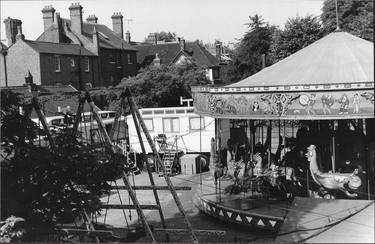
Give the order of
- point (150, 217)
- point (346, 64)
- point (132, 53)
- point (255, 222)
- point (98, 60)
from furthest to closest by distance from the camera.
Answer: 1. point (132, 53)
2. point (98, 60)
3. point (150, 217)
4. point (346, 64)
5. point (255, 222)

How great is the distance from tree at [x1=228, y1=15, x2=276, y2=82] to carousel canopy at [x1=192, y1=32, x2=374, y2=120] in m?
28.6

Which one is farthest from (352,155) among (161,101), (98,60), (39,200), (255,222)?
(98,60)

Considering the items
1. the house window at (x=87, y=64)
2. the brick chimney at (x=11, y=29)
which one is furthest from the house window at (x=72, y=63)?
the brick chimney at (x=11, y=29)

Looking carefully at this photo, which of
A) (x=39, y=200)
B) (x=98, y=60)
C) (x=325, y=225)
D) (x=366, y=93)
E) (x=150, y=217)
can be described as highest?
(x=98, y=60)

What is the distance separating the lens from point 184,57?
55.7 meters

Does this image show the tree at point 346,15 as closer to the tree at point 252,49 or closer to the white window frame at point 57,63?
the tree at point 252,49

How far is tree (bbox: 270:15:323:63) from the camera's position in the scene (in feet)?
119

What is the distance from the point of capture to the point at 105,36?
51.6 m

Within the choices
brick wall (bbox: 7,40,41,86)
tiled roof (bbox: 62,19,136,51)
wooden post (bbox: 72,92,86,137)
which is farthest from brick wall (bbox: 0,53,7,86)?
wooden post (bbox: 72,92,86,137)

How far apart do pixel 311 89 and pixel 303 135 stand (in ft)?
8.91

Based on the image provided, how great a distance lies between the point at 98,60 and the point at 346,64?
34.8m

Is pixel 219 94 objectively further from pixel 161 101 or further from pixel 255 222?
pixel 161 101

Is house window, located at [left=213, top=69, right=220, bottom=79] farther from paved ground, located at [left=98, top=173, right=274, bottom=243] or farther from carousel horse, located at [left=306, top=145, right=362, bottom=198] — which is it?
carousel horse, located at [left=306, top=145, right=362, bottom=198]

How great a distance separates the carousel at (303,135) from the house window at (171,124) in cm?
923
